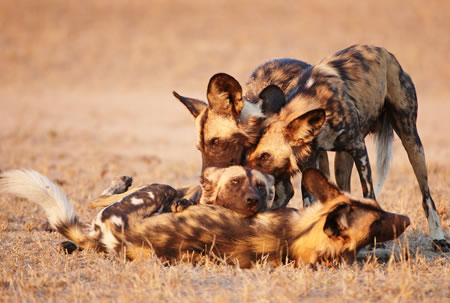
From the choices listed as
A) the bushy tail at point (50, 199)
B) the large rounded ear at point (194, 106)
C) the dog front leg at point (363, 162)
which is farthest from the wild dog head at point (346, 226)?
the bushy tail at point (50, 199)

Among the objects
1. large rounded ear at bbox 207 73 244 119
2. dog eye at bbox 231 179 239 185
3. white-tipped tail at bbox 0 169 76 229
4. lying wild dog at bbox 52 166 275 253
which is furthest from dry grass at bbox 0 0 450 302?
large rounded ear at bbox 207 73 244 119

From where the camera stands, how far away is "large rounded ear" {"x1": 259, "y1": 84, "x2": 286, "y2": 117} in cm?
391

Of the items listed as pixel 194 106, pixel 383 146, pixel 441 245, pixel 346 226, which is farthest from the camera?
pixel 383 146

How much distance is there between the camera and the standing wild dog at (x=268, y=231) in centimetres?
301

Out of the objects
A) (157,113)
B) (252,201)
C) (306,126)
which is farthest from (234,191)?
(157,113)

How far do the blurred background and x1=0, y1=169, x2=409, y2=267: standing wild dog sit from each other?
15.0 meters

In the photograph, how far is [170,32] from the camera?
25.1 metres

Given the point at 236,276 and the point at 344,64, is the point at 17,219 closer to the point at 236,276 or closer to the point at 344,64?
the point at 236,276

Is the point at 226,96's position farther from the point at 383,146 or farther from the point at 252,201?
the point at 383,146

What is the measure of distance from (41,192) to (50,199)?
0.26 feet

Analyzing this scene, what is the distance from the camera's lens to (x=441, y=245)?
12.7 feet

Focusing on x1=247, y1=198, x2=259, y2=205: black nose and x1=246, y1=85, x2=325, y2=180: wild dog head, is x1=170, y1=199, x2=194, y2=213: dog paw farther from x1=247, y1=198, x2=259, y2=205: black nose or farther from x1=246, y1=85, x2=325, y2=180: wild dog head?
x1=246, y1=85, x2=325, y2=180: wild dog head

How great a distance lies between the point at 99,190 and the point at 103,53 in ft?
60.6

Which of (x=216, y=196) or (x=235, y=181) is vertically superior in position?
(x=235, y=181)
